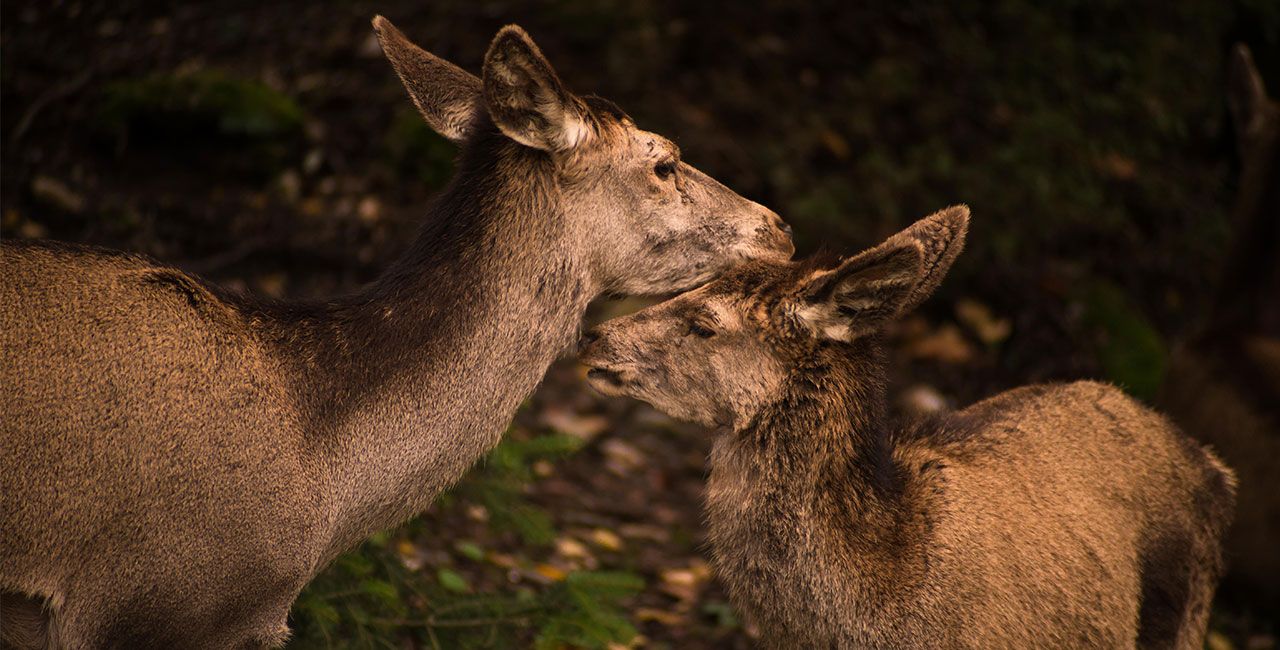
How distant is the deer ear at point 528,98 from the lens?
425 centimetres

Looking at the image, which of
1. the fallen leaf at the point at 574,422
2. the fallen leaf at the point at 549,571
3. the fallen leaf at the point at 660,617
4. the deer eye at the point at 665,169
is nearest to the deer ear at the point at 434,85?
the deer eye at the point at 665,169

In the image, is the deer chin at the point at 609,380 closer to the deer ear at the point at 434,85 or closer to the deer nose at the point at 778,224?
the deer nose at the point at 778,224

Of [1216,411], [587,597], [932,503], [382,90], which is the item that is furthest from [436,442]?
[382,90]

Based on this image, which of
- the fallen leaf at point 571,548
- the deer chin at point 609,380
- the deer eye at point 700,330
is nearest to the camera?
the deer eye at point 700,330

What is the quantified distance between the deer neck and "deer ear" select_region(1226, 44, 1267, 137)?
509 centimetres

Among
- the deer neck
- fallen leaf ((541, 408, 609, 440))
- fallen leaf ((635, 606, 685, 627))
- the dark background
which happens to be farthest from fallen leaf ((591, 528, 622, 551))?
the deer neck

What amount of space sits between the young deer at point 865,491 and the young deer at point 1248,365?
10.0 ft

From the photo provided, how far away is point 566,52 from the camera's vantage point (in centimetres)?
1061

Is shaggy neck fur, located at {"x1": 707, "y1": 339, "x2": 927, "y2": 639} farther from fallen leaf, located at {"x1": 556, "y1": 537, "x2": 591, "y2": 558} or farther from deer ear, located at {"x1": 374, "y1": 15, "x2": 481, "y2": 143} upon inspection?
fallen leaf, located at {"x1": 556, "y1": 537, "x2": 591, "y2": 558}

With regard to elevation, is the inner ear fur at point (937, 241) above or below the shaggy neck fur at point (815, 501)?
above

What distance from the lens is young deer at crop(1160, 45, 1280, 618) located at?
298 inches

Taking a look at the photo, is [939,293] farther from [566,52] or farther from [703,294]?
[703,294]

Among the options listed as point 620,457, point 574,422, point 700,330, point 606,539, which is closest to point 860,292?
point 700,330

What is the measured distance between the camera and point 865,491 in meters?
4.48
